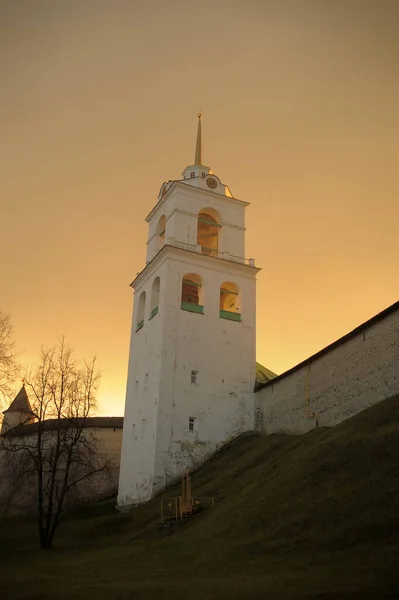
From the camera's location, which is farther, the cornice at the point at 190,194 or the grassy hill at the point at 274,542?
the cornice at the point at 190,194

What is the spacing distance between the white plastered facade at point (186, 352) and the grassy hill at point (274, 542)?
5.67m

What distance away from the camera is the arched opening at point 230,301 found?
31516 millimetres

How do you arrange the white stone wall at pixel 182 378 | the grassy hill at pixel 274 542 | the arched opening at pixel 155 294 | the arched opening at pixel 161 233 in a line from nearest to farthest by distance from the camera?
the grassy hill at pixel 274 542
the white stone wall at pixel 182 378
the arched opening at pixel 155 294
the arched opening at pixel 161 233

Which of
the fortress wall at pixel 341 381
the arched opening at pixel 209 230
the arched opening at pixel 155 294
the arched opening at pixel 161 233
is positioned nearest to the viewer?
the fortress wall at pixel 341 381

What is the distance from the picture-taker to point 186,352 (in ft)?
96.4

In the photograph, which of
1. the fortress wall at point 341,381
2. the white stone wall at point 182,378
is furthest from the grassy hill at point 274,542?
the white stone wall at point 182,378

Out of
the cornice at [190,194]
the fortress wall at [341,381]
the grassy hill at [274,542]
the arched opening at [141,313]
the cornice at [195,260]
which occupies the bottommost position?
the grassy hill at [274,542]

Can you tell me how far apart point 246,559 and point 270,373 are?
2568 cm

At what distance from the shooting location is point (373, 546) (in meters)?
10.5

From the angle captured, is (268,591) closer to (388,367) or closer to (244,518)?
(244,518)

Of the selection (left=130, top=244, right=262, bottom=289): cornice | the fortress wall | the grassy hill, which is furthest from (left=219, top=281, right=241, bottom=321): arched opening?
the grassy hill

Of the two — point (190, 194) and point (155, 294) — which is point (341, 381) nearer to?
point (155, 294)

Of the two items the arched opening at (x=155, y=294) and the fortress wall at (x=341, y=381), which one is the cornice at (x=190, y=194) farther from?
the fortress wall at (x=341, y=381)

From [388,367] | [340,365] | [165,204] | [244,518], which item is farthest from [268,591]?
[165,204]
